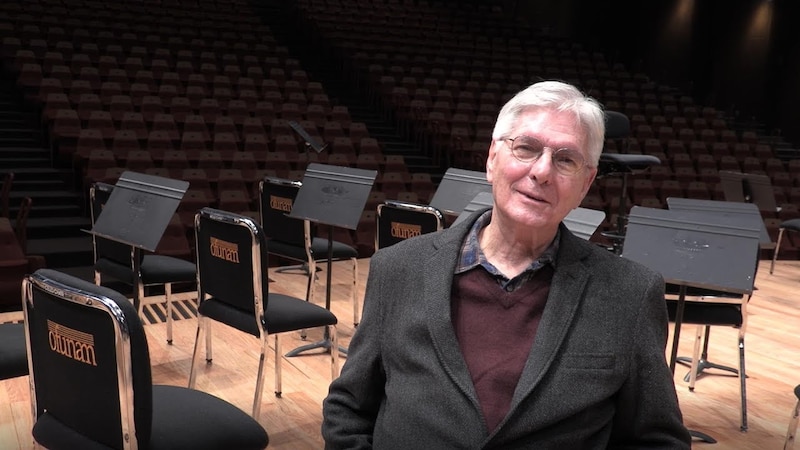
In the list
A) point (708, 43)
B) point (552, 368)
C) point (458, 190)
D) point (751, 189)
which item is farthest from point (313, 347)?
point (708, 43)

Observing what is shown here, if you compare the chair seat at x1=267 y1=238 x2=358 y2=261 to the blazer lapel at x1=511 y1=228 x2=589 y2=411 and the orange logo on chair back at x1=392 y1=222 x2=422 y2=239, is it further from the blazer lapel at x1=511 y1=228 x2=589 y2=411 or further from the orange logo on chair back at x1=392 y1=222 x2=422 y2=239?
the blazer lapel at x1=511 y1=228 x2=589 y2=411

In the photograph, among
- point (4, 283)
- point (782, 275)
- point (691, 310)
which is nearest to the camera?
point (691, 310)

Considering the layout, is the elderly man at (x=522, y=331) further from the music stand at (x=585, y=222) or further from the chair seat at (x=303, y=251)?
the chair seat at (x=303, y=251)

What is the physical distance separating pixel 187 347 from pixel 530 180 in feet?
8.93

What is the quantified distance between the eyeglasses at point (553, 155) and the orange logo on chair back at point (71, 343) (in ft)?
→ 2.95

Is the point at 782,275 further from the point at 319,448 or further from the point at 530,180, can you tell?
the point at 530,180

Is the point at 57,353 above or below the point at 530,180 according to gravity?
below

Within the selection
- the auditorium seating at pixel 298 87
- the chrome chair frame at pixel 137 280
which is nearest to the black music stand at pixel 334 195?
the chrome chair frame at pixel 137 280

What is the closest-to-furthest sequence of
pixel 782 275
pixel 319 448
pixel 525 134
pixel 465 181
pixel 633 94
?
1. pixel 525 134
2. pixel 319 448
3. pixel 465 181
4. pixel 782 275
5. pixel 633 94

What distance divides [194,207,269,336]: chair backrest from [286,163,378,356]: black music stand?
2.23 ft

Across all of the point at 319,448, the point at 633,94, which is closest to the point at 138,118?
the point at 319,448

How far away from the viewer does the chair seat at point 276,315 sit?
2.64 meters

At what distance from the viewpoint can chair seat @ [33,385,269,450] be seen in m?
1.56

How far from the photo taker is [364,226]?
6.22 meters
